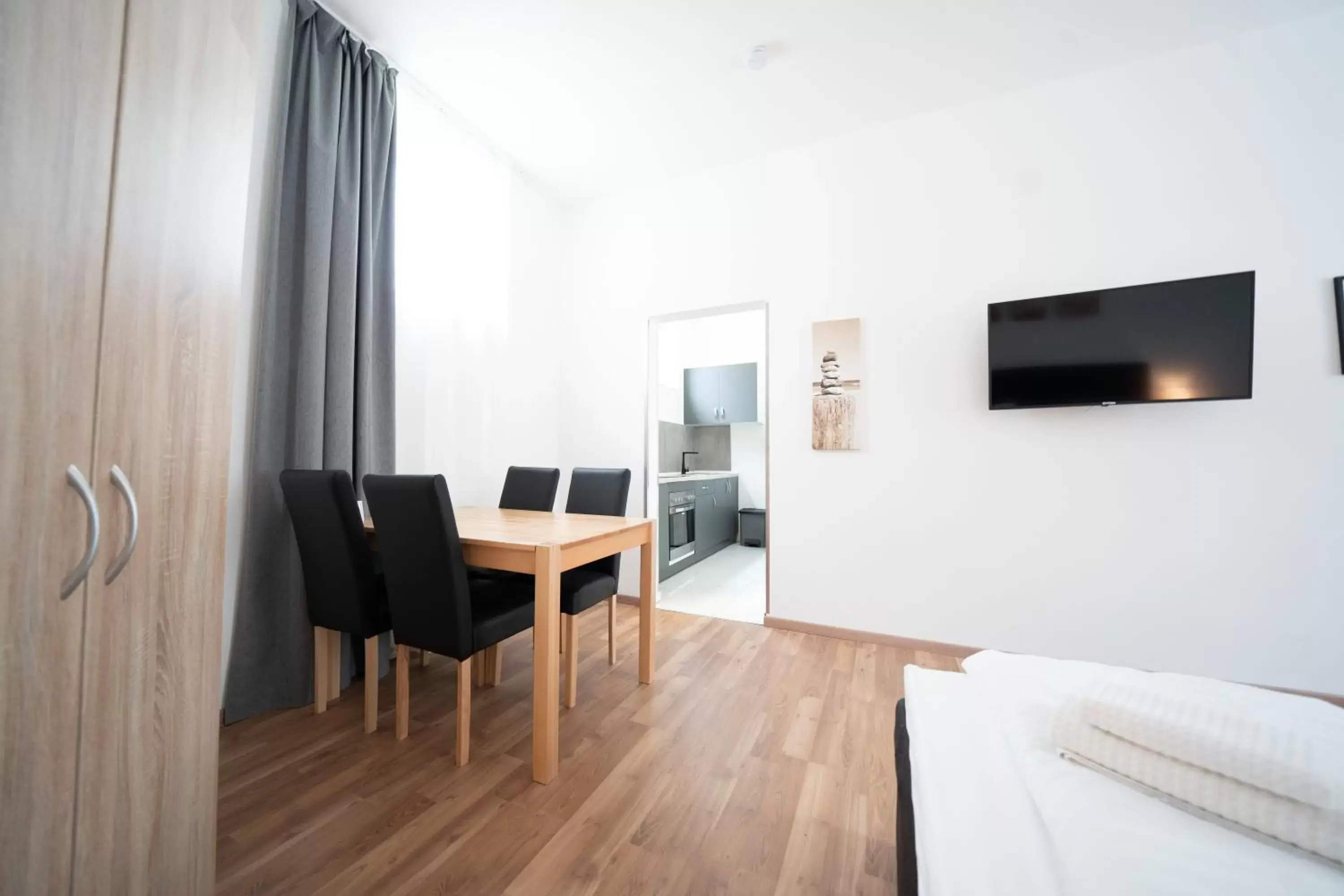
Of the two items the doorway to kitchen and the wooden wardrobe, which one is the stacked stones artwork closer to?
the doorway to kitchen

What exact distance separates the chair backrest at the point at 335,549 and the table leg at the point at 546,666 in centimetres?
72

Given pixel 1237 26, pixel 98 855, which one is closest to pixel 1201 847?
pixel 98 855

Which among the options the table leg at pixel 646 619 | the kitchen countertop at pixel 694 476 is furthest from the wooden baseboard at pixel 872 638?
the kitchen countertop at pixel 694 476

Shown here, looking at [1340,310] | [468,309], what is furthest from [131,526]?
[1340,310]

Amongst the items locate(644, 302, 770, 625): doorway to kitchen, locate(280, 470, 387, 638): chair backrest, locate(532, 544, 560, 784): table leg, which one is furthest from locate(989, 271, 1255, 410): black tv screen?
locate(280, 470, 387, 638): chair backrest

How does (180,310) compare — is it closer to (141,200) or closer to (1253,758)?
(141,200)

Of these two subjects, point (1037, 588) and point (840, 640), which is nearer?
point (1037, 588)

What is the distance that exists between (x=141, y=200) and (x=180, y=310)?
0.62 ft

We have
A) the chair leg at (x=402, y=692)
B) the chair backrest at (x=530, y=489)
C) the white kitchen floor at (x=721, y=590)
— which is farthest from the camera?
the white kitchen floor at (x=721, y=590)

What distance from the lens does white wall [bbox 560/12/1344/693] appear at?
2.01m

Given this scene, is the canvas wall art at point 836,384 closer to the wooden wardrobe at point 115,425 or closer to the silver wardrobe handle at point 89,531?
the wooden wardrobe at point 115,425

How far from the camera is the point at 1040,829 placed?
2.09 feet

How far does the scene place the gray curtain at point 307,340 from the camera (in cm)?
189

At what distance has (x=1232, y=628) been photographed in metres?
2.08
